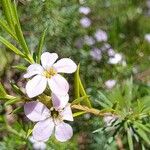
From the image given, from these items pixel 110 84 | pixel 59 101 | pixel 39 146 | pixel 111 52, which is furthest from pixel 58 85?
pixel 111 52

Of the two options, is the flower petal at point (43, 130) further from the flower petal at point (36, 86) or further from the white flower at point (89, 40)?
the white flower at point (89, 40)

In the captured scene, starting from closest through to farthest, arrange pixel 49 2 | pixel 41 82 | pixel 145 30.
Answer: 1. pixel 41 82
2. pixel 49 2
3. pixel 145 30

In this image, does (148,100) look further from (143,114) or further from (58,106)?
(58,106)

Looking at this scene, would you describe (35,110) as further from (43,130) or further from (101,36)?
(101,36)

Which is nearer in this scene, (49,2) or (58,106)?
(58,106)

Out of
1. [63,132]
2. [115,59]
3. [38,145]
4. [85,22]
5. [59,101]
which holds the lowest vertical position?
[38,145]

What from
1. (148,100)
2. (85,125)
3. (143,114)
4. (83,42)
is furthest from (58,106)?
(83,42)

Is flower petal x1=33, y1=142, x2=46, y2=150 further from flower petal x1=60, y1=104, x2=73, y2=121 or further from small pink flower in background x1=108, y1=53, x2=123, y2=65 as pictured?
flower petal x1=60, y1=104, x2=73, y2=121
